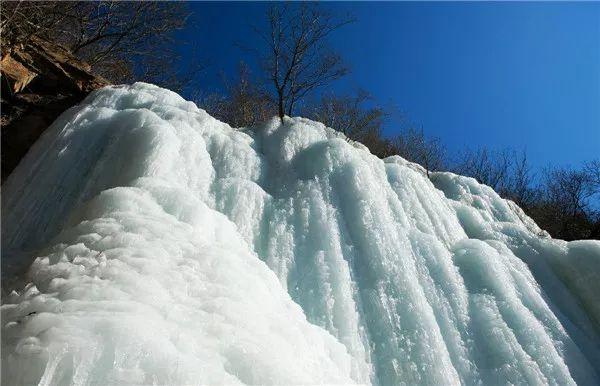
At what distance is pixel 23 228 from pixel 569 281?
5197 millimetres

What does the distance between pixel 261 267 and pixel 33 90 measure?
452cm

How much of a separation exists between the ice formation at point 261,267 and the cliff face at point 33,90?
2.39 ft

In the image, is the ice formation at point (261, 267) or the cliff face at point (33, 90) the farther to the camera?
the cliff face at point (33, 90)

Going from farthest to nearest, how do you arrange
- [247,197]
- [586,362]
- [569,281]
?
[569,281] → [247,197] → [586,362]

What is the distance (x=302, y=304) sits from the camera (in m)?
3.36

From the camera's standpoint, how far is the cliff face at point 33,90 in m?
4.96

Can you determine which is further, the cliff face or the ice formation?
the cliff face

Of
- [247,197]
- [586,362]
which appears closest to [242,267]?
[247,197]

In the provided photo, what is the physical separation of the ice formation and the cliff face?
2.39 ft

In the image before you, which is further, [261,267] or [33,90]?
[33,90]

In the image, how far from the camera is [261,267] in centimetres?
278

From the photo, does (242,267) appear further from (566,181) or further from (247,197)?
(566,181)

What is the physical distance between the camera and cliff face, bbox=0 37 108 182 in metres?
4.96

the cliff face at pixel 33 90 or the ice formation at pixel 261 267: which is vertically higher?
the cliff face at pixel 33 90
